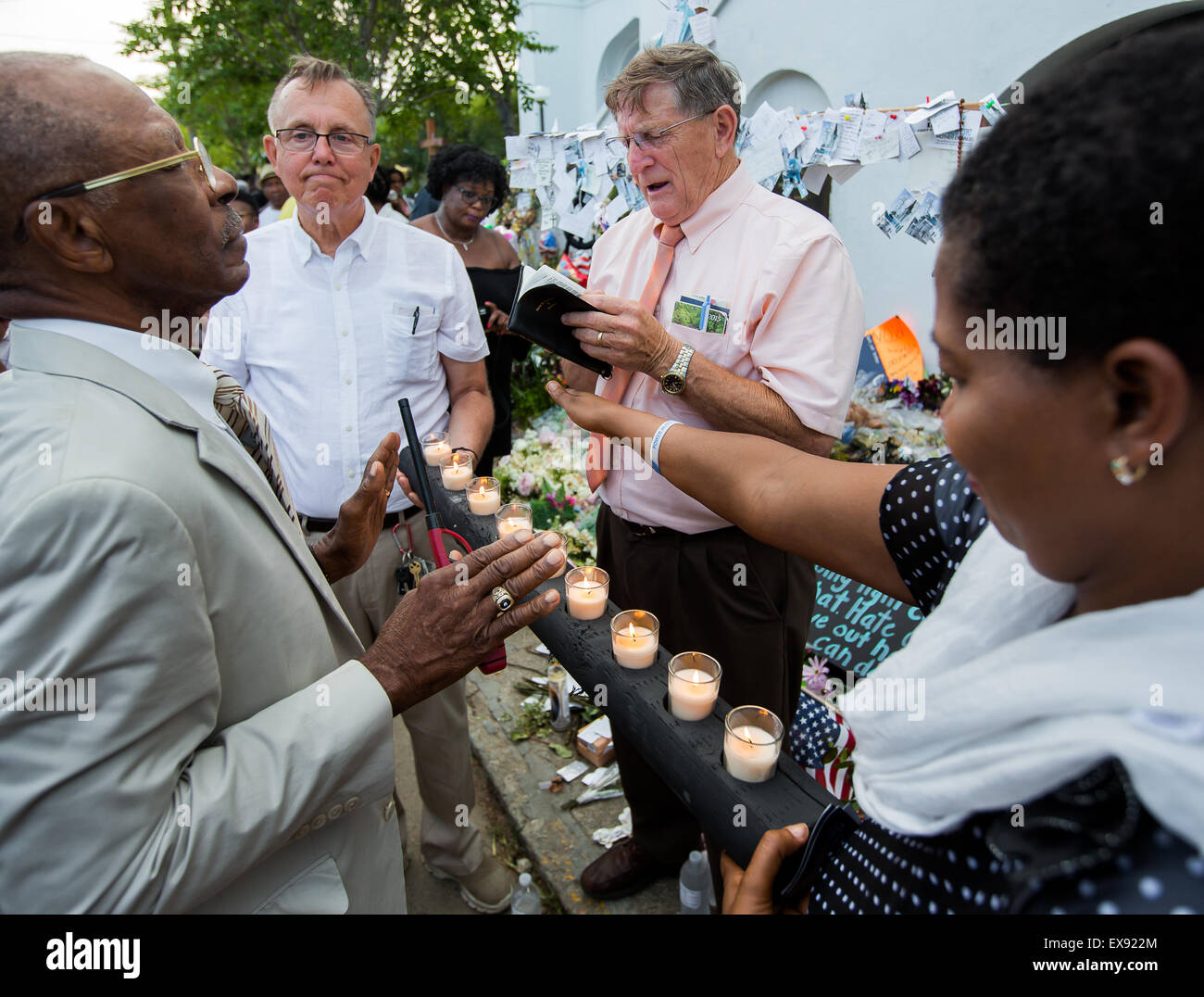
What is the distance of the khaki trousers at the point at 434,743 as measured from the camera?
9.82 ft

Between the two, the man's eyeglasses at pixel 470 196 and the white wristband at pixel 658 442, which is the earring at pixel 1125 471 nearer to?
the white wristband at pixel 658 442

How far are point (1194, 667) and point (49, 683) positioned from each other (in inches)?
56.7

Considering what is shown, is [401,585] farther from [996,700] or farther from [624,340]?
[996,700]

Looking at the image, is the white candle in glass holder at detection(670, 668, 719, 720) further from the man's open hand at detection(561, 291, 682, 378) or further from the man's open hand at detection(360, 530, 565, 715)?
the man's open hand at detection(561, 291, 682, 378)

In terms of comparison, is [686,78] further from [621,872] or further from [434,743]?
[621,872]

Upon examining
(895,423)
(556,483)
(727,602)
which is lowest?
(556,483)

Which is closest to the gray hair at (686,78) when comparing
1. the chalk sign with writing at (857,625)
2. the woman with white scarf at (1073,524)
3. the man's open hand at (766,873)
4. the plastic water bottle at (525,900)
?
the woman with white scarf at (1073,524)

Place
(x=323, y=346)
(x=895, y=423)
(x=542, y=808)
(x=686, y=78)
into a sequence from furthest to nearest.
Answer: (x=895, y=423) < (x=542, y=808) < (x=323, y=346) < (x=686, y=78)

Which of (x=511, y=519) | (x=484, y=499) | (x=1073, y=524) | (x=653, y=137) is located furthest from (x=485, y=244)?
(x=1073, y=524)

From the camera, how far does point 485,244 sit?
604 cm

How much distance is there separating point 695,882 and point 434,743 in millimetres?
1235

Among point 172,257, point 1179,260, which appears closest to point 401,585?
point 172,257

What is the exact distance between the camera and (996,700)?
0.79 metres

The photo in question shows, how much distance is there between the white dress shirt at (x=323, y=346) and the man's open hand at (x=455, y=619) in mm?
1595
